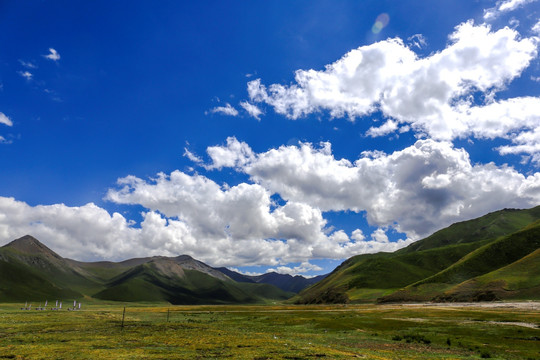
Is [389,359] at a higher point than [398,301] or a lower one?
higher

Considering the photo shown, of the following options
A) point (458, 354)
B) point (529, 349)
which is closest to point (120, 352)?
point (458, 354)

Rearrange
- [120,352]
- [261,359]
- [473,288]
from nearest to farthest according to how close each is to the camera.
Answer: [261,359]
[120,352]
[473,288]

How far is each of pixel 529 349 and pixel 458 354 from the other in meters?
9.90

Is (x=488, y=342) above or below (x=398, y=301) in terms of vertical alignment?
above

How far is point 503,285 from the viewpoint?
16562 cm

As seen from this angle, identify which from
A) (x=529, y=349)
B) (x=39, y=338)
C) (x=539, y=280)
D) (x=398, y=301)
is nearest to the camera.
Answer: (x=529, y=349)

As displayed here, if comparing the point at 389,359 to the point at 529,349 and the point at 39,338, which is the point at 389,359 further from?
the point at 39,338

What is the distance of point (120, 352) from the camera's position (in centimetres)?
3388

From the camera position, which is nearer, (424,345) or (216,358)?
(216,358)

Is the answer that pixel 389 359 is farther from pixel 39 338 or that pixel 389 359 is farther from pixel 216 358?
pixel 39 338

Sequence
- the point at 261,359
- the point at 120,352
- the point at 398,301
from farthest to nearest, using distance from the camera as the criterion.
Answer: the point at 398,301 → the point at 120,352 → the point at 261,359

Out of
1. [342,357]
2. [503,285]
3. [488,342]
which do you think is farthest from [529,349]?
[503,285]

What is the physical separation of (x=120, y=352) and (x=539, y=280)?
199267 millimetres

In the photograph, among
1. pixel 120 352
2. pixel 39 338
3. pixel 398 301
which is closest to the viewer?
pixel 120 352
